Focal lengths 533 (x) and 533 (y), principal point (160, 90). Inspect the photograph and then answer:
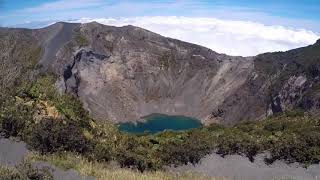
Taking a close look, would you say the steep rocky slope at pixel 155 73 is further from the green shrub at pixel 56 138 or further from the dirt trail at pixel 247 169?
the green shrub at pixel 56 138

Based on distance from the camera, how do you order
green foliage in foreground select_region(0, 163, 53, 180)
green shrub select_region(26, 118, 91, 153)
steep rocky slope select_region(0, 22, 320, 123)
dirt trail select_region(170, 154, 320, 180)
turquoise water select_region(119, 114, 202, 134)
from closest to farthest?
green foliage in foreground select_region(0, 163, 53, 180)
green shrub select_region(26, 118, 91, 153)
dirt trail select_region(170, 154, 320, 180)
turquoise water select_region(119, 114, 202, 134)
steep rocky slope select_region(0, 22, 320, 123)

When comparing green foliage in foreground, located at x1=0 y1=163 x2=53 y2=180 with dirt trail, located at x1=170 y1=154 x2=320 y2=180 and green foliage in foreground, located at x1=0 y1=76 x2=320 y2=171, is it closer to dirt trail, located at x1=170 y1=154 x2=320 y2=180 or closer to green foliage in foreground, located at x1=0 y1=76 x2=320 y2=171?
green foliage in foreground, located at x1=0 y1=76 x2=320 y2=171

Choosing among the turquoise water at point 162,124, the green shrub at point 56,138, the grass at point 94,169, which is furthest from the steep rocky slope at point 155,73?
the grass at point 94,169

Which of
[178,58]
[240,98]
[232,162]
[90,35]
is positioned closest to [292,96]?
[240,98]

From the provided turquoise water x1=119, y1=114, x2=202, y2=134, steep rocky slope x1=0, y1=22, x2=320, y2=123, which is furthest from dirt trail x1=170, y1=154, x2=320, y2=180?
steep rocky slope x1=0, y1=22, x2=320, y2=123

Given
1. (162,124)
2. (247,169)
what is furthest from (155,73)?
(247,169)

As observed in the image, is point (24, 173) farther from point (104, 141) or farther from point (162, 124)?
point (162, 124)

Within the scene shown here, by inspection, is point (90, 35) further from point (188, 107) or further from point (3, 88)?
point (3, 88)
